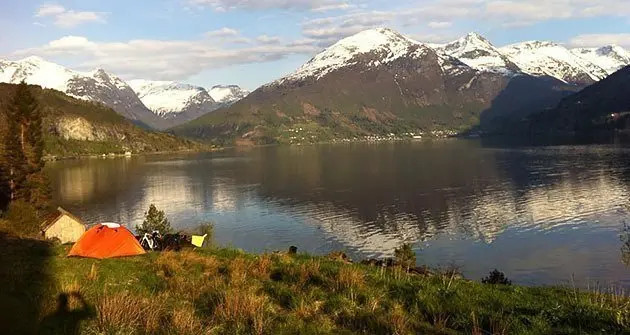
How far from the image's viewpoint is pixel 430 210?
94.6 meters

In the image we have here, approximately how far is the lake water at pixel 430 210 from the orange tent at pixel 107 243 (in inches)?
1508

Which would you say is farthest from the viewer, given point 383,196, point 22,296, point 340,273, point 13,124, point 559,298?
point 383,196

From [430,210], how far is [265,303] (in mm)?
84524

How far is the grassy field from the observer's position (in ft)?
36.6

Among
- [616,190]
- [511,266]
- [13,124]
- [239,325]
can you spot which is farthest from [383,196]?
[239,325]

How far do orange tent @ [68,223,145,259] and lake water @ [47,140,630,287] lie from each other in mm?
38299

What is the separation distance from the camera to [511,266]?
2258 inches

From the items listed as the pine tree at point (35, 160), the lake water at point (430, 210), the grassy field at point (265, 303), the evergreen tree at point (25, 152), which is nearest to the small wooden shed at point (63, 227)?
the evergreen tree at point (25, 152)

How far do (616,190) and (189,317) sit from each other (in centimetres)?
11443

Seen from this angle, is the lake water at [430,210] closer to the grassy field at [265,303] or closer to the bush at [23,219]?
the bush at [23,219]

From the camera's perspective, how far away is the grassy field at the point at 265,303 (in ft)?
36.6

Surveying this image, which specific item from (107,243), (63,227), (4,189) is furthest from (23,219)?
(107,243)

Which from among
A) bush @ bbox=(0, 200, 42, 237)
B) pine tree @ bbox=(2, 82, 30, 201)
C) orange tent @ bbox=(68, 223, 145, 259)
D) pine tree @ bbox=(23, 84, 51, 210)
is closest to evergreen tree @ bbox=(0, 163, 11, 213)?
pine tree @ bbox=(2, 82, 30, 201)

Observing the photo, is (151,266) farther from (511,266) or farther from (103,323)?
(511,266)
